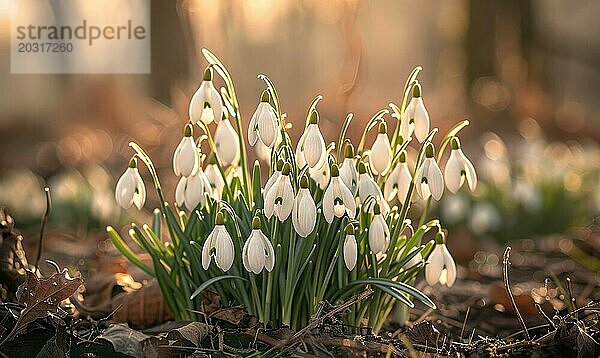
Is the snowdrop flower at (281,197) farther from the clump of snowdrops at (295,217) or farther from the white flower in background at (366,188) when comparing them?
the white flower in background at (366,188)

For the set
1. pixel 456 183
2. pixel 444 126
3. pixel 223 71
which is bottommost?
pixel 444 126

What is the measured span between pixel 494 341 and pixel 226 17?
3.64m

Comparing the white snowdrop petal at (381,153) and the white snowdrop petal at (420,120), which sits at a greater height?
the white snowdrop petal at (420,120)

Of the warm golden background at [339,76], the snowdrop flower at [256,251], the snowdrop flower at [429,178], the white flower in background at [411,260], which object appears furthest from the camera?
the warm golden background at [339,76]

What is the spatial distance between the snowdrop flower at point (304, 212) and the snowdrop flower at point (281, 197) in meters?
0.02

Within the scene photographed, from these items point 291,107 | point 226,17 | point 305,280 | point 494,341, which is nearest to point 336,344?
point 305,280

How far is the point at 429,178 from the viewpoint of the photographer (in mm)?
1441

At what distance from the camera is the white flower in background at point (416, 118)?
1.50 meters

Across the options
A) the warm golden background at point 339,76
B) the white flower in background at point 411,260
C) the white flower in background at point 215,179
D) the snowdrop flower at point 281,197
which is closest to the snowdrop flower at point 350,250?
the snowdrop flower at point 281,197

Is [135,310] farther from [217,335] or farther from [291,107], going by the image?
[291,107]

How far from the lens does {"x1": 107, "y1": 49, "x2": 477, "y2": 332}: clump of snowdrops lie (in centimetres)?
136

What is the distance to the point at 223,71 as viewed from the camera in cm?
147

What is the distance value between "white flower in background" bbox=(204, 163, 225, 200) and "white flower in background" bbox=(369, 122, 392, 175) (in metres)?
0.29

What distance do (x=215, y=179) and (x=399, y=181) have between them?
1.14 feet
